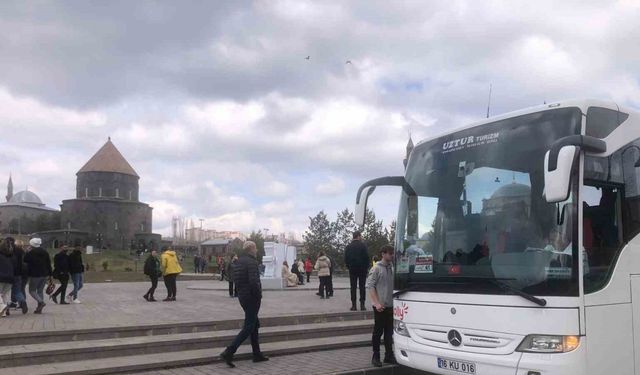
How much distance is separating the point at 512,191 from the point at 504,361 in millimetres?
1748

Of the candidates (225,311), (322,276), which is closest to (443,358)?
(225,311)

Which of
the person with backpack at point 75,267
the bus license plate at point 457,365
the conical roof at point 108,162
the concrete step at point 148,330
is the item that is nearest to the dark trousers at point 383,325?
the bus license plate at point 457,365

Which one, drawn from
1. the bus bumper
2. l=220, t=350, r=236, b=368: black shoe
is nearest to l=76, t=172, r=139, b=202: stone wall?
l=220, t=350, r=236, b=368: black shoe

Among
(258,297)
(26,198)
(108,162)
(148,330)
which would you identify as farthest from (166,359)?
(26,198)

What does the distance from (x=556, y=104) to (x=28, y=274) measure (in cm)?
1099

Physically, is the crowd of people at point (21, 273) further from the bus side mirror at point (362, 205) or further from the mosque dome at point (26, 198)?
the mosque dome at point (26, 198)

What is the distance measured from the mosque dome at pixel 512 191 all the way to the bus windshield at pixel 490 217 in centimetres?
1

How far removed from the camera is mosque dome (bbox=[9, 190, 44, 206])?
12781 centimetres

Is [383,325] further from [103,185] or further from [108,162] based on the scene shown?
[108,162]

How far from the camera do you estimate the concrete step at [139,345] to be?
25.8 feet

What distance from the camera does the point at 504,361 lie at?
539 cm

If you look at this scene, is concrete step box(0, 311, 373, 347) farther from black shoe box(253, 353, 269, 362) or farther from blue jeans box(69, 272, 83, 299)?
blue jeans box(69, 272, 83, 299)

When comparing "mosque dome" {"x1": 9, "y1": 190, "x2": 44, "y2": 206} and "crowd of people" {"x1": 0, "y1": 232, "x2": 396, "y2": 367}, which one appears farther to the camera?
"mosque dome" {"x1": 9, "y1": 190, "x2": 44, "y2": 206}

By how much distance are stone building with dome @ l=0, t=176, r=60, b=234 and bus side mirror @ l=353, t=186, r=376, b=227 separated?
108758mm
